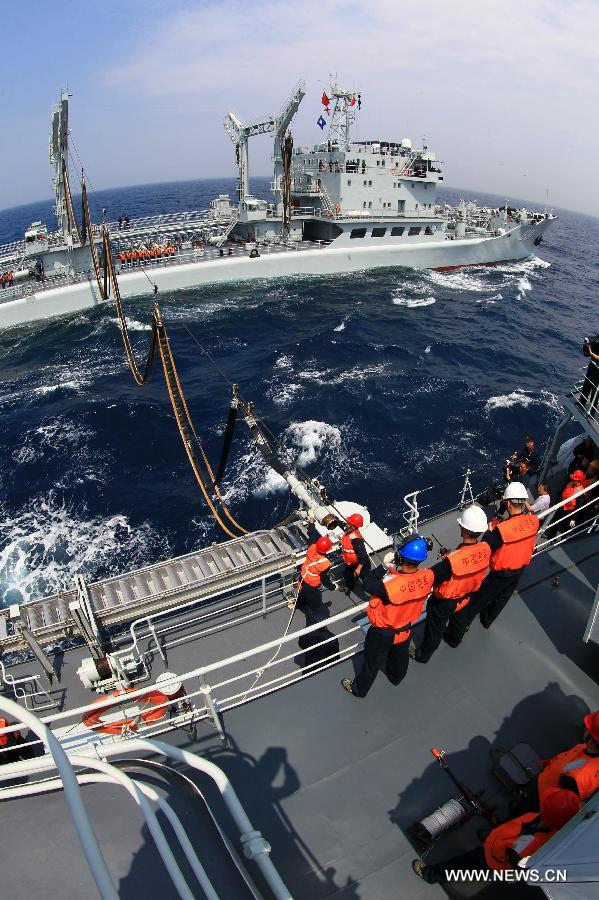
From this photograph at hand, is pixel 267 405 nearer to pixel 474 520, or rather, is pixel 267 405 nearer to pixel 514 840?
pixel 474 520

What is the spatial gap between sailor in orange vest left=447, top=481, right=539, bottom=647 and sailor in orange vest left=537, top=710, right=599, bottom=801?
1.61 meters

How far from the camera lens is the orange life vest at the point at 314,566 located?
581cm

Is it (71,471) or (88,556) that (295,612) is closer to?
(88,556)

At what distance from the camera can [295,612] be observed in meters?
6.73

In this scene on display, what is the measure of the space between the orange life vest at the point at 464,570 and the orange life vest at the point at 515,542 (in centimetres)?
42

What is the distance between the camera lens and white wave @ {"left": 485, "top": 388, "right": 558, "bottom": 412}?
18594 millimetres

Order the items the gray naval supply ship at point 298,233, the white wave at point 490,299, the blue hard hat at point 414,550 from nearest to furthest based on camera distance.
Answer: the blue hard hat at point 414,550
the gray naval supply ship at point 298,233
the white wave at point 490,299

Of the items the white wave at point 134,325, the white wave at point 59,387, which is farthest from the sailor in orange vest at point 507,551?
the white wave at point 134,325

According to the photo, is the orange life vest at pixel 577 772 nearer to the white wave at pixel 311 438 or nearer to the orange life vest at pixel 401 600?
the orange life vest at pixel 401 600

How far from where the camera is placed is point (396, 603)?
4055 millimetres

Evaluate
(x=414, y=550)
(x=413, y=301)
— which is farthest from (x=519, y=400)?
(x=414, y=550)

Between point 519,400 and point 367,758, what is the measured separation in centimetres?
1760

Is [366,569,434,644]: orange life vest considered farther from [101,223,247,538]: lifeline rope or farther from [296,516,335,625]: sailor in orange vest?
[101,223,247,538]: lifeline rope

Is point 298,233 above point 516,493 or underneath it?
above
